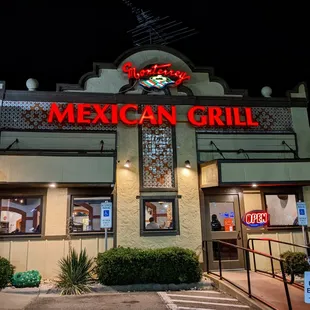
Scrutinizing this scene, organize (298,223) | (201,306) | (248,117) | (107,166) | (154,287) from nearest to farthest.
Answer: (201,306)
(154,287)
(107,166)
(298,223)
(248,117)

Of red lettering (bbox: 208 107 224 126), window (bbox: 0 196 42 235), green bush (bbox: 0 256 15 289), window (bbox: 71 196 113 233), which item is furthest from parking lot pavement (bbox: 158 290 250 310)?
red lettering (bbox: 208 107 224 126)

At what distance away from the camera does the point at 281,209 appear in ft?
38.6

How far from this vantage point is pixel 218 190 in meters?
11.5

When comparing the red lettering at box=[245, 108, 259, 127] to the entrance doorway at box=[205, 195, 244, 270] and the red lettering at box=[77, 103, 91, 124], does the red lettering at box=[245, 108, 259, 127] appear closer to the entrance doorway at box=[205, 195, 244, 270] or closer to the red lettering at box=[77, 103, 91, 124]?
the entrance doorway at box=[205, 195, 244, 270]

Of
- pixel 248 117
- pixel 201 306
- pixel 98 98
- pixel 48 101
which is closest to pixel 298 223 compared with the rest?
pixel 248 117

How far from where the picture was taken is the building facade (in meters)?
10.4

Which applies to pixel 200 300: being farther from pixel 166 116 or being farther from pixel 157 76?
pixel 157 76

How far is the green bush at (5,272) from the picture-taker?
9.04 metres

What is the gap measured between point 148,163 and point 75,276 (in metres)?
4.20

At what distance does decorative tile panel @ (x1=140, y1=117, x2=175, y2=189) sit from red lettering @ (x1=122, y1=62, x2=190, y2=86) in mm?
1767

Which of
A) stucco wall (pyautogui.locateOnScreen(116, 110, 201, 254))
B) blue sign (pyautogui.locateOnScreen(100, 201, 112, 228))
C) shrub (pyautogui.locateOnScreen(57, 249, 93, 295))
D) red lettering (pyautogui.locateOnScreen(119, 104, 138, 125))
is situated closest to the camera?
shrub (pyautogui.locateOnScreen(57, 249, 93, 295))

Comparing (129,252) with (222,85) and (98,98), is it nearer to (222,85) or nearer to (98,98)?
(98,98)

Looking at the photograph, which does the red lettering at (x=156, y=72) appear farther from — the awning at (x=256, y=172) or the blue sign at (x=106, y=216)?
the blue sign at (x=106, y=216)

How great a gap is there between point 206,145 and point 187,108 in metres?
1.48
